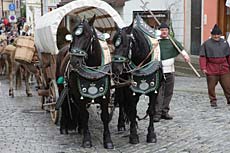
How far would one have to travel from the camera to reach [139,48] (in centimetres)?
784

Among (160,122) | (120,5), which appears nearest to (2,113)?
(160,122)

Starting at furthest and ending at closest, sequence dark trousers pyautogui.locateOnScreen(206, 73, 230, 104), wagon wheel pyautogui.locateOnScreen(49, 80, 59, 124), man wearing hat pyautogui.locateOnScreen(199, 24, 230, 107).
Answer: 1. dark trousers pyautogui.locateOnScreen(206, 73, 230, 104)
2. man wearing hat pyautogui.locateOnScreen(199, 24, 230, 107)
3. wagon wheel pyautogui.locateOnScreen(49, 80, 59, 124)

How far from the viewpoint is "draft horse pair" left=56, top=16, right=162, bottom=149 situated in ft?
24.0

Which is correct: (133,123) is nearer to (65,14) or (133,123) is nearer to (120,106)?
(120,106)

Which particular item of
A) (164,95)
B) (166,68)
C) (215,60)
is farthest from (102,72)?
(215,60)

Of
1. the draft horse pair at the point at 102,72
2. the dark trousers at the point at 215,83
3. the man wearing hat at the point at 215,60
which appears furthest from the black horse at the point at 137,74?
the dark trousers at the point at 215,83

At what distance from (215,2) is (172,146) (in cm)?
1264

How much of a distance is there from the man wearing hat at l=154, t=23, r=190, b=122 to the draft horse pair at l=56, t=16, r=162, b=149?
124 centimetres

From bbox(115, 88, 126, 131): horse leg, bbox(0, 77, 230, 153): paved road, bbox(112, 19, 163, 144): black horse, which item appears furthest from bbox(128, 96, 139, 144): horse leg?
bbox(115, 88, 126, 131): horse leg

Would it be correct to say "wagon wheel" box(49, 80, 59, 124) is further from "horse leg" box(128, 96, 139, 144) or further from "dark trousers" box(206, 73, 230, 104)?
"dark trousers" box(206, 73, 230, 104)

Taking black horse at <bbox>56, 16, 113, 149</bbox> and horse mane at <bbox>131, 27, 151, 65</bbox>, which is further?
horse mane at <bbox>131, 27, 151, 65</bbox>

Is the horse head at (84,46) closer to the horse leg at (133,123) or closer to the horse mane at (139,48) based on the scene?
the horse mane at (139,48)

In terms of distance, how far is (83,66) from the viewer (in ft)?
24.6

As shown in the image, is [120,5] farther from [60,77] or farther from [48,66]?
[60,77]
